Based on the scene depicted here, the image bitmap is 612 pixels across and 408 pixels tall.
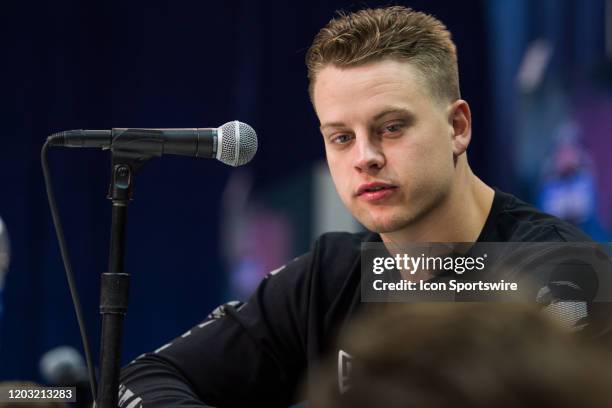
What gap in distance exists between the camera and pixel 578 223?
12.9 feet

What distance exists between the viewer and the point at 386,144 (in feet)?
6.70

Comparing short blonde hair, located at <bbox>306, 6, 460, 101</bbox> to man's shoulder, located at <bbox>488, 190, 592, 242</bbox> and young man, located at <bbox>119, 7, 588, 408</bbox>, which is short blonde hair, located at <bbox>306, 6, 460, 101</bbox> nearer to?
young man, located at <bbox>119, 7, 588, 408</bbox>

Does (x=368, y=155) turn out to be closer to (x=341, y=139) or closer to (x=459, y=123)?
(x=341, y=139)

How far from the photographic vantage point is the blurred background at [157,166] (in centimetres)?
565

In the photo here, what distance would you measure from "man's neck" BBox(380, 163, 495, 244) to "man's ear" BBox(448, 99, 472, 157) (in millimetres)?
65

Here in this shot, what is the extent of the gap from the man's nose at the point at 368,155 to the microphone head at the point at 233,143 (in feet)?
1.12

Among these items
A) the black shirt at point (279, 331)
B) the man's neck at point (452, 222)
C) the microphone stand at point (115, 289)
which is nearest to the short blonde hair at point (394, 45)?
the man's neck at point (452, 222)

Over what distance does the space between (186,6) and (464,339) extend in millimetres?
5797

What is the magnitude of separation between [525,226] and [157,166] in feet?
14.3

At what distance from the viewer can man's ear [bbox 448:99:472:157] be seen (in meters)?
2.18

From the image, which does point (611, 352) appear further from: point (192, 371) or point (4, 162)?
point (4, 162)

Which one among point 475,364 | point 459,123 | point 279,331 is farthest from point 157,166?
point 475,364

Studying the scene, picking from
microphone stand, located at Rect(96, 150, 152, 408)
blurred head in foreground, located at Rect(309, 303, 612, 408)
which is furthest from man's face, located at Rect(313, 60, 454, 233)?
blurred head in foreground, located at Rect(309, 303, 612, 408)

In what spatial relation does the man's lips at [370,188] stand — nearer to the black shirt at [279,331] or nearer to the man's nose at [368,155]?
the man's nose at [368,155]
